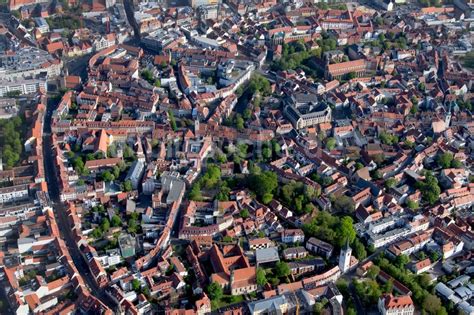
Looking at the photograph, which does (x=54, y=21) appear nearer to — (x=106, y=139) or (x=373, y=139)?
(x=106, y=139)

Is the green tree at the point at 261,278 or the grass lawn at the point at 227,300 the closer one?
the grass lawn at the point at 227,300

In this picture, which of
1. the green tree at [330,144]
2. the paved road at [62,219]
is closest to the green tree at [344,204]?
the green tree at [330,144]

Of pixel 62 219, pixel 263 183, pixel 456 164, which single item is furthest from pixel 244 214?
pixel 456 164

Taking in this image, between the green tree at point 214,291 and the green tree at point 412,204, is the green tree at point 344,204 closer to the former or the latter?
the green tree at point 412,204

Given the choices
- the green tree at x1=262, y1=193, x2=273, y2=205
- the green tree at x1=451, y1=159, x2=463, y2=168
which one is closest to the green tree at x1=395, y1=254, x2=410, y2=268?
the green tree at x1=262, y1=193, x2=273, y2=205

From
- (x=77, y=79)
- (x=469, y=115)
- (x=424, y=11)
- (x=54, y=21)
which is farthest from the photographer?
(x=424, y=11)

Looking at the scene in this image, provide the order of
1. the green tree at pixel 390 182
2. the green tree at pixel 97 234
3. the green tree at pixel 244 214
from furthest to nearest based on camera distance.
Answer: the green tree at pixel 390 182 → the green tree at pixel 244 214 → the green tree at pixel 97 234

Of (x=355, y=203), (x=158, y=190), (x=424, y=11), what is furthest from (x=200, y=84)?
(x=424, y=11)
